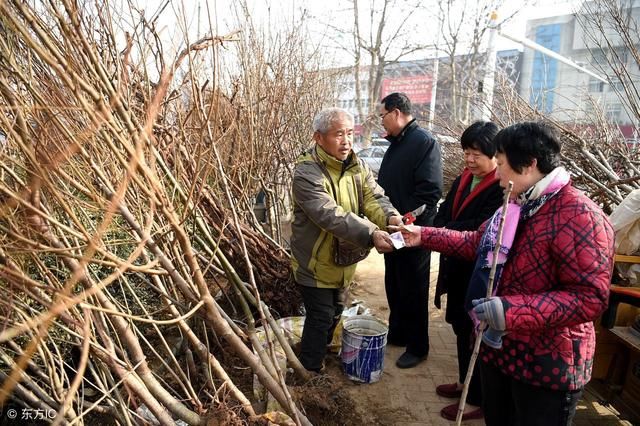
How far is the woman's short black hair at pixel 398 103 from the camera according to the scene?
10.2ft

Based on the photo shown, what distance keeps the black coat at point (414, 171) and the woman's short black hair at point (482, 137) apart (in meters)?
0.49

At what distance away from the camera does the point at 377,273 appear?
5.31m

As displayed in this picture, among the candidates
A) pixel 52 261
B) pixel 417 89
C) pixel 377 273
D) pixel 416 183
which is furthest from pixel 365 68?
pixel 52 261

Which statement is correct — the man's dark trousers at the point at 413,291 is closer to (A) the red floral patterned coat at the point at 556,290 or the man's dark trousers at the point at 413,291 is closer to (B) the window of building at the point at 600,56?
(A) the red floral patterned coat at the point at 556,290

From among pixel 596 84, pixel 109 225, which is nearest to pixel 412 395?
pixel 109 225

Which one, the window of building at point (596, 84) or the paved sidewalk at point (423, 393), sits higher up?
the window of building at point (596, 84)

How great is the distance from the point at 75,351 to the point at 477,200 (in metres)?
3.13

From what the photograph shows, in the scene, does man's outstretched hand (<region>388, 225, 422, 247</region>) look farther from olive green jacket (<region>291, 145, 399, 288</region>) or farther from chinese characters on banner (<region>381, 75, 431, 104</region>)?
chinese characters on banner (<region>381, 75, 431, 104</region>)

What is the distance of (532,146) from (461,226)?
3.48 feet

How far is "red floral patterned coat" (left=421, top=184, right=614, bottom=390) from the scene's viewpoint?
55.2 inches

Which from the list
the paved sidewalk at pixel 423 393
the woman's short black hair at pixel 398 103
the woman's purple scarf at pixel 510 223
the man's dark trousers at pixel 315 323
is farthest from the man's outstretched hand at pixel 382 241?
the woman's short black hair at pixel 398 103

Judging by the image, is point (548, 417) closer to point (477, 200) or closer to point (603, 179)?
point (477, 200)

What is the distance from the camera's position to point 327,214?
2.35 meters

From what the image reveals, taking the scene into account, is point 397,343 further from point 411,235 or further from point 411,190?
point 411,235
